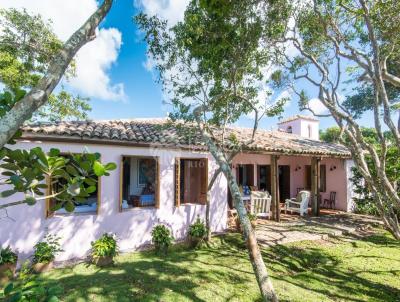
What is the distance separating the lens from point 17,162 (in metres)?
2.15

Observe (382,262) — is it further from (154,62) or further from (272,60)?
(154,62)

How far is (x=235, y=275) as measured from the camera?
713 cm

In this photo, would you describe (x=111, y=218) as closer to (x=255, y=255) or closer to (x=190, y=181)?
(x=255, y=255)

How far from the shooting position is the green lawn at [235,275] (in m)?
6.03

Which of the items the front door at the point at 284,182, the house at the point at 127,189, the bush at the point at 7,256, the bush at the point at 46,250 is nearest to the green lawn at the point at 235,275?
the bush at the point at 46,250

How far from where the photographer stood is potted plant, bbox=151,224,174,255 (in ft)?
28.6

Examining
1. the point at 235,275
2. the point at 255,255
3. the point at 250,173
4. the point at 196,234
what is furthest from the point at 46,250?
the point at 250,173

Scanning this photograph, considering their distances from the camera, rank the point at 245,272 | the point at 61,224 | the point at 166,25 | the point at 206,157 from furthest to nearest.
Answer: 1. the point at 206,157
2. the point at 166,25
3. the point at 61,224
4. the point at 245,272

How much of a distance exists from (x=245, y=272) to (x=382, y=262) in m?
4.87

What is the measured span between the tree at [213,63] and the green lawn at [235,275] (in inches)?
106

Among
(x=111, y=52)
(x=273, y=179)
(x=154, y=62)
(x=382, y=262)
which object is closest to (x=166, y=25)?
(x=154, y=62)

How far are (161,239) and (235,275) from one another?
2.80m

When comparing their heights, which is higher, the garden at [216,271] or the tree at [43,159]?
the tree at [43,159]

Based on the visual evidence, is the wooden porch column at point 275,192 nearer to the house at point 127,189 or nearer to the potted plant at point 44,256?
the house at point 127,189
